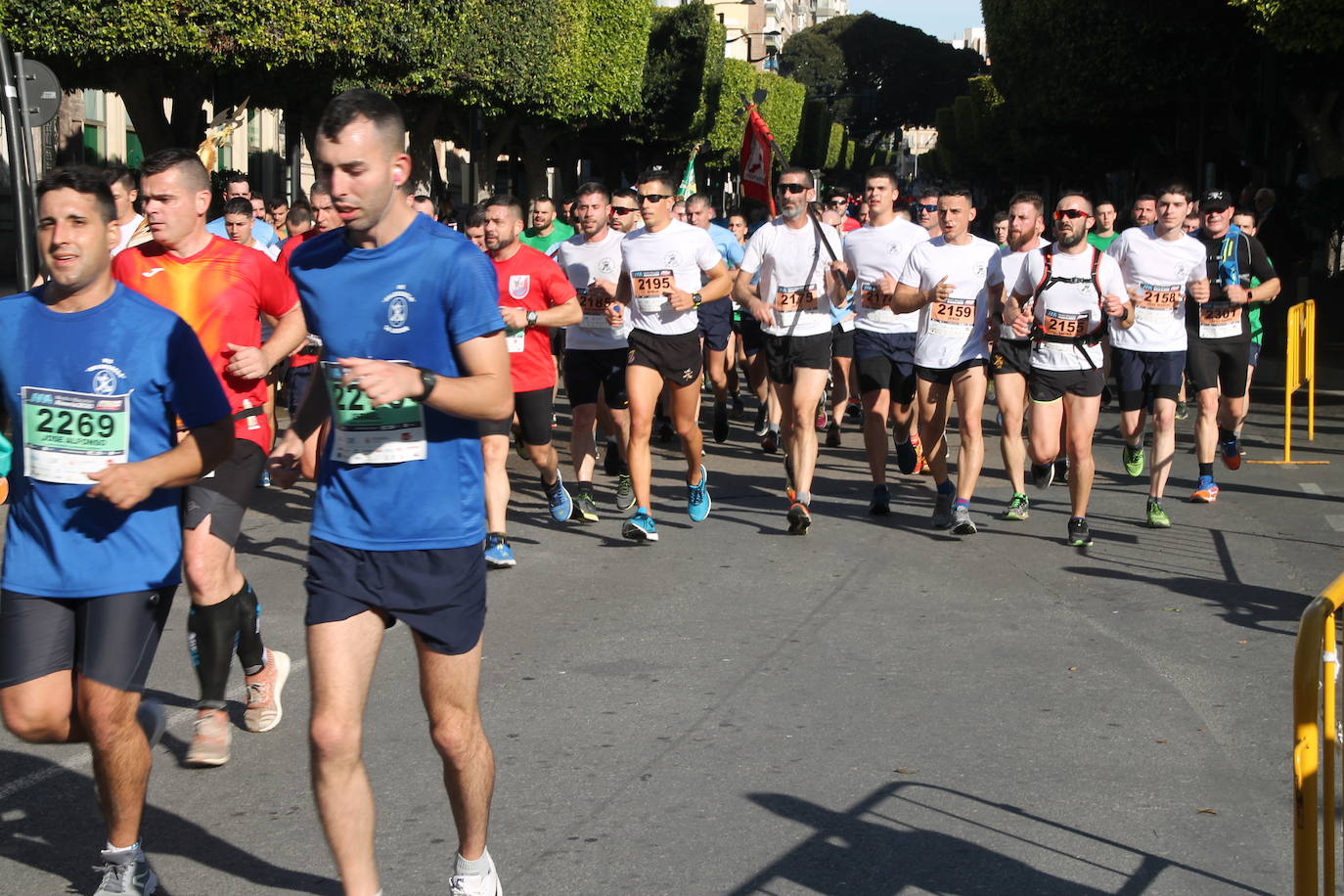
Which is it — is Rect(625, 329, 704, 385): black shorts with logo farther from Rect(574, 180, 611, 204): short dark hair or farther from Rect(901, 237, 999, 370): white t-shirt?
Rect(901, 237, 999, 370): white t-shirt

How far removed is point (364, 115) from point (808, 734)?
2823 mm

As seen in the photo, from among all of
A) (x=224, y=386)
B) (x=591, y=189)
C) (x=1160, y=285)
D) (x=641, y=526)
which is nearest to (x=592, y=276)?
(x=591, y=189)

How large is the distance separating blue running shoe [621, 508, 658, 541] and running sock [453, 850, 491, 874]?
5.45 meters

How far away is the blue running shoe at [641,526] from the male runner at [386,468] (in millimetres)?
5460

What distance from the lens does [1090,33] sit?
3391cm

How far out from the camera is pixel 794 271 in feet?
33.3

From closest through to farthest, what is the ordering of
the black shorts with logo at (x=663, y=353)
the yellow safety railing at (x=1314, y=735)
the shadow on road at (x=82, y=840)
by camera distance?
the yellow safety railing at (x=1314, y=735) < the shadow on road at (x=82, y=840) < the black shorts with logo at (x=663, y=353)

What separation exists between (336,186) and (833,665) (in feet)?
11.7

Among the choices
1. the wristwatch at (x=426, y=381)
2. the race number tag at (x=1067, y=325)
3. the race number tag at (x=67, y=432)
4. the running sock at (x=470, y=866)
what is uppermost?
the wristwatch at (x=426, y=381)

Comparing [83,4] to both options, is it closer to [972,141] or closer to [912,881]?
[912,881]

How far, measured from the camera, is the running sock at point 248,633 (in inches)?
219

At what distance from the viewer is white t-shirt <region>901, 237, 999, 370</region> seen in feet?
32.6

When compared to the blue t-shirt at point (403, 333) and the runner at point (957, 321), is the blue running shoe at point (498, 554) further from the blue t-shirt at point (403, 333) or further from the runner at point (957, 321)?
the blue t-shirt at point (403, 333)

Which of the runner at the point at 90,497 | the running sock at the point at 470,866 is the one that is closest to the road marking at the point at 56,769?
the runner at the point at 90,497
